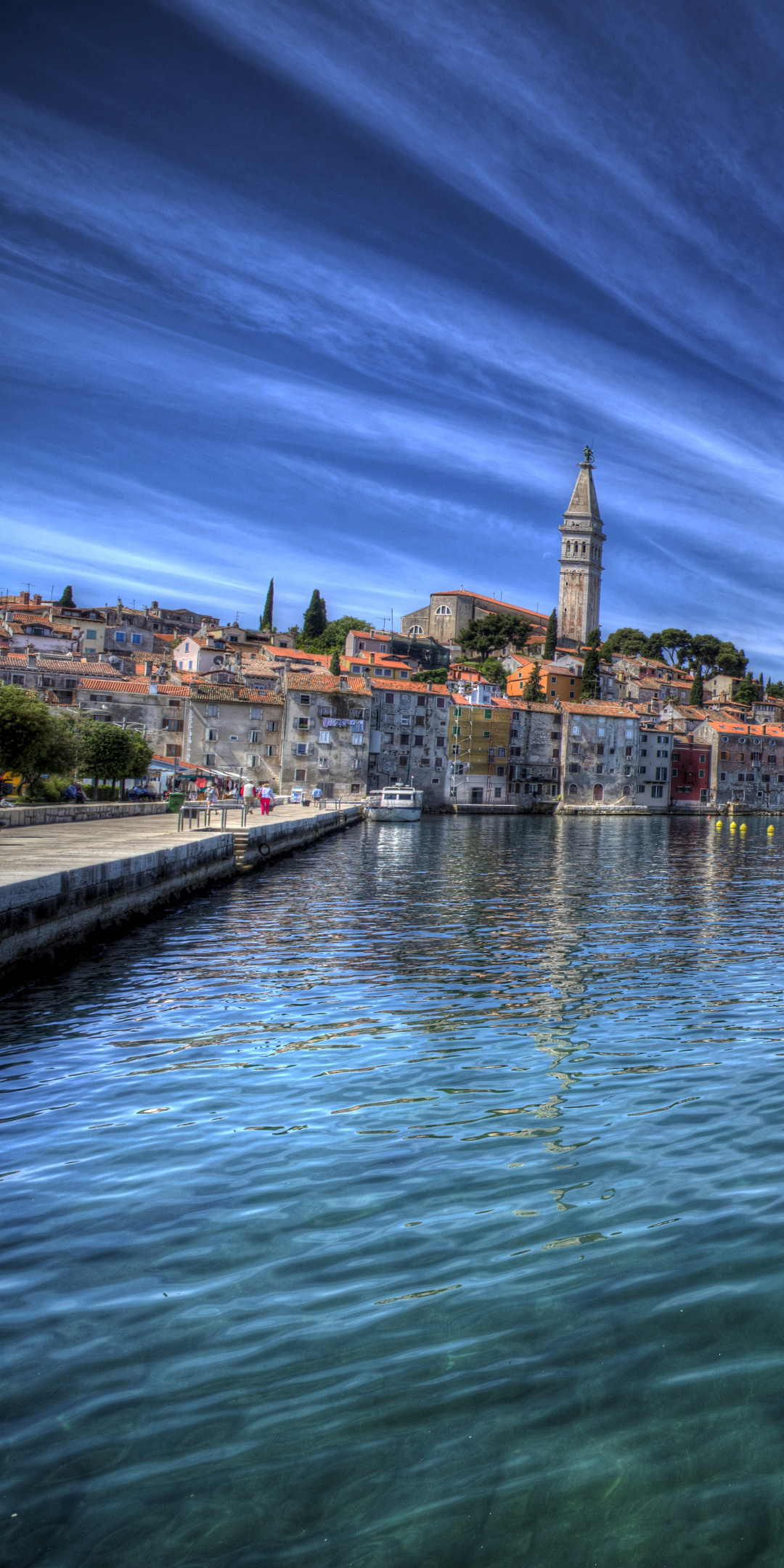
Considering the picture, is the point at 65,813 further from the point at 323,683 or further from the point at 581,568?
the point at 581,568

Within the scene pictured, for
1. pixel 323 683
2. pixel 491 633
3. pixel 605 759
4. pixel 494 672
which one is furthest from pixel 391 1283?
pixel 491 633

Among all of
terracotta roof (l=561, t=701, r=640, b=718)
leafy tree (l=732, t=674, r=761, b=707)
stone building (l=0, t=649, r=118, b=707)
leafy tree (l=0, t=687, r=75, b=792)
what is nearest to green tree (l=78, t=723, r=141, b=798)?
leafy tree (l=0, t=687, r=75, b=792)

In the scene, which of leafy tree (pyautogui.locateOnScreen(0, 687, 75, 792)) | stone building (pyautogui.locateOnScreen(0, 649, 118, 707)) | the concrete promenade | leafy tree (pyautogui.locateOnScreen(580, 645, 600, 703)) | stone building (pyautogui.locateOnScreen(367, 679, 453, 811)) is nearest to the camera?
the concrete promenade

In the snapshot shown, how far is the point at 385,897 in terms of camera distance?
25.5 m

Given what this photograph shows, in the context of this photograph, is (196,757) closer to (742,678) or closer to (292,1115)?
(292,1115)

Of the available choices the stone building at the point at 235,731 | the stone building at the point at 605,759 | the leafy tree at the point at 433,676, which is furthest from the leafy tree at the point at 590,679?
the stone building at the point at 235,731

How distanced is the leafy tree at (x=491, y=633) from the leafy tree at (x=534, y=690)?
48.2 feet

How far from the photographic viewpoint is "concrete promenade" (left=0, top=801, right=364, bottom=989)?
14258 millimetres

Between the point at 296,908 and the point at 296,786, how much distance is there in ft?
201

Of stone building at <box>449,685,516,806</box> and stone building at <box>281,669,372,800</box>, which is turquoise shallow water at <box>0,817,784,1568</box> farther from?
stone building at <box>449,685,516,806</box>

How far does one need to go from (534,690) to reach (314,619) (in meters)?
31.0

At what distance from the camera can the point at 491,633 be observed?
12888 cm

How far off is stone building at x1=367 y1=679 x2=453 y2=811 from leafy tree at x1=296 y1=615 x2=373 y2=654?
24710mm

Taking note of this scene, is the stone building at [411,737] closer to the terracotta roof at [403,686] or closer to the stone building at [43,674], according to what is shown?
the terracotta roof at [403,686]
